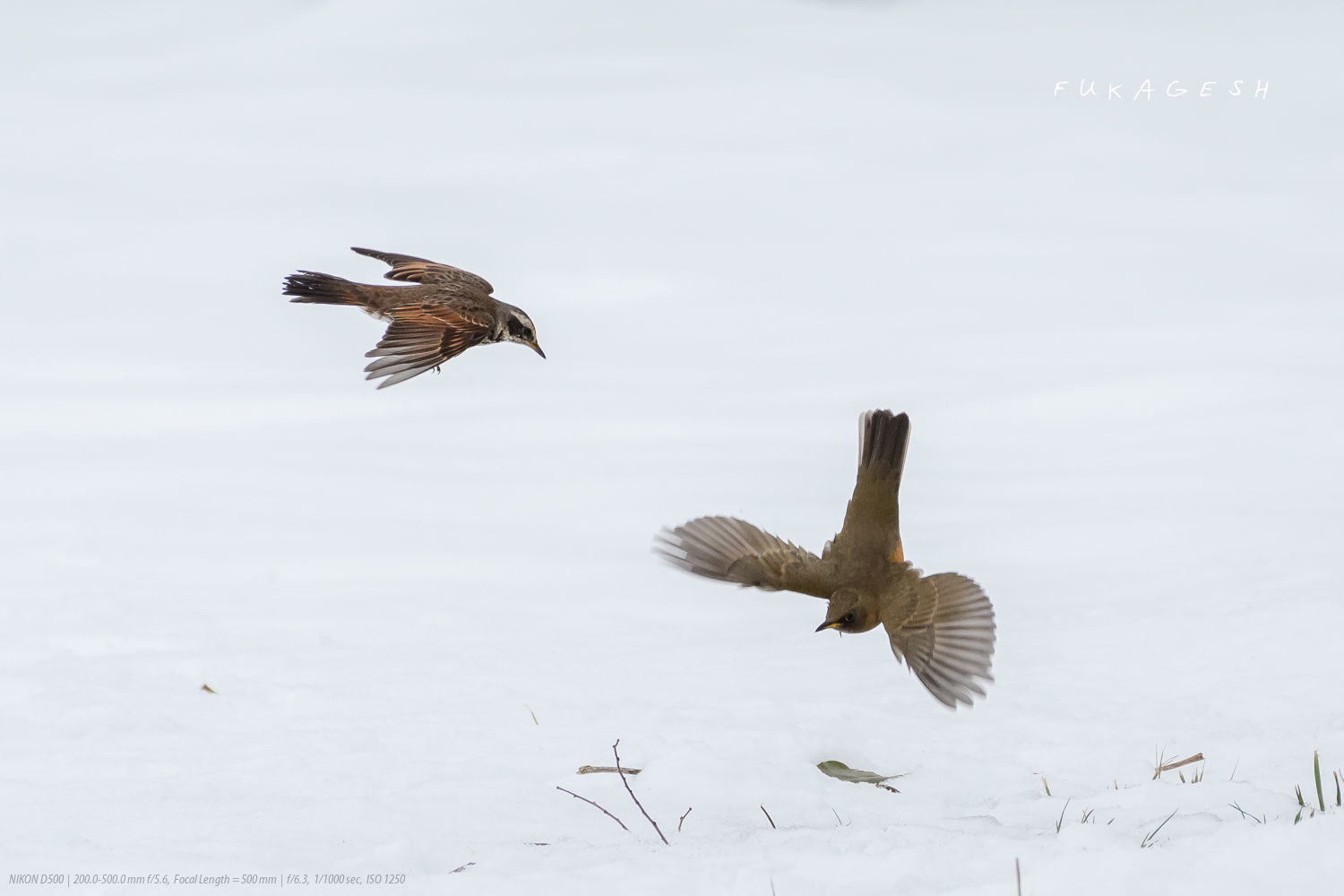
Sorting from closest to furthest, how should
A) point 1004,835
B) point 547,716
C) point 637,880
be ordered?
point 637,880, point 1004,835, point 547,716

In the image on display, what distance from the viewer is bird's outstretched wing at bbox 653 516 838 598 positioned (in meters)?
5.00

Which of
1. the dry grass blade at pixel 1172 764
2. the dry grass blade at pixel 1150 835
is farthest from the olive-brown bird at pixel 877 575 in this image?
the dry grass blade at pixel 1150 835

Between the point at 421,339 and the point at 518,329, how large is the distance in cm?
62

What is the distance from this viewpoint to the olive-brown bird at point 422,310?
4.59m

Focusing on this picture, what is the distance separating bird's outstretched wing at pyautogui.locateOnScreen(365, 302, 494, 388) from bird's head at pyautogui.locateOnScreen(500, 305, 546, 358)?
16 centimetres

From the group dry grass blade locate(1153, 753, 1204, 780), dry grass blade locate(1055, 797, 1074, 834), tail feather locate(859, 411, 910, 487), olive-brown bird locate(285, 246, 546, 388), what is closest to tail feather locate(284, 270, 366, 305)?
olive-brown bird locate(285, 246, 546, 388)

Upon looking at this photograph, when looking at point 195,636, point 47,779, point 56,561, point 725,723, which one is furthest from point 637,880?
point 56,561

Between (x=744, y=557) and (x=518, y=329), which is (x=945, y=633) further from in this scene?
(x=518, y=329)

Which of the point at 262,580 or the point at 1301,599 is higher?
the point at 1301,599

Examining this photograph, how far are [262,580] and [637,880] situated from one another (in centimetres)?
468

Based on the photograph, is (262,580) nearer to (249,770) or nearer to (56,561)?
(56,561)

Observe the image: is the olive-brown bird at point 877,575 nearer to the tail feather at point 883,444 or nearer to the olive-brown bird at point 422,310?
the tail feather at point 883,444

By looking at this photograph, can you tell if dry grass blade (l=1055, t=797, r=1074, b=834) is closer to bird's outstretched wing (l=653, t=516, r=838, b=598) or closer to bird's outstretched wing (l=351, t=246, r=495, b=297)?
bird's outstretched wing (l=653, t=516, r=838, b=598)

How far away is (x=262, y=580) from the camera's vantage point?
773 centimetres
